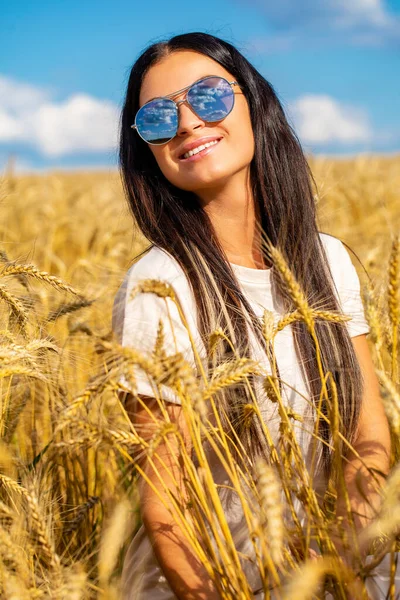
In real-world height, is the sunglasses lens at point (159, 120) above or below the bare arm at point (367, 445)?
above

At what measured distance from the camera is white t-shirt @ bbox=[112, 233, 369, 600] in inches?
50.8

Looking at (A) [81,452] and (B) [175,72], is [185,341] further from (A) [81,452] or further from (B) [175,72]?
(B) [175,72]

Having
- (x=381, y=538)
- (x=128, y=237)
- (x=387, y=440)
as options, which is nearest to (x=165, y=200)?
(x=387, y=440)

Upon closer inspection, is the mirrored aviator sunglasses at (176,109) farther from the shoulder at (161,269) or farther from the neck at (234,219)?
the shoulder at (161,269)

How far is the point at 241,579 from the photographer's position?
0.94m

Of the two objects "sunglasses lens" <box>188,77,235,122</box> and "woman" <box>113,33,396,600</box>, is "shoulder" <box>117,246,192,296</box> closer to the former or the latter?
"woman" <box>113,33,396,600</box>

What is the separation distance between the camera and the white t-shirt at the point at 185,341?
50.8 inches

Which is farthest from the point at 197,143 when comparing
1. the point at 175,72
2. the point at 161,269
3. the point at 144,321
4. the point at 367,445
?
the point at 367,445

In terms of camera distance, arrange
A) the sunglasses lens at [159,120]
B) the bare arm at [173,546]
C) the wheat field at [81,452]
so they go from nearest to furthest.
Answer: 1. the wheat field at [81,452]
2. the bare arm at [173,546]
3. the sunglasses lens at [159,120]

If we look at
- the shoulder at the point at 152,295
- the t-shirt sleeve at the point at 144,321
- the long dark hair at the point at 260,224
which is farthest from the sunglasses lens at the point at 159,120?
the t-shirt sleeve at the point at 144,321

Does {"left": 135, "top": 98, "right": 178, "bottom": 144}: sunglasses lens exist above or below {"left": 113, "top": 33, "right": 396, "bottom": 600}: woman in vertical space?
above

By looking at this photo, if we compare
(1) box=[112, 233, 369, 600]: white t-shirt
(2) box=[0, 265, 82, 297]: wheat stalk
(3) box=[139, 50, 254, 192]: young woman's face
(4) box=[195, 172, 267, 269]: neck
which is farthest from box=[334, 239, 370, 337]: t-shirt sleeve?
(2) box=[0, 265, 82, 297]: wheat stalk

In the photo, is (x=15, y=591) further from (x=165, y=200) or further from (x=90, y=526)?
(x=165, y=200)

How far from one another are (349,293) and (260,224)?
29cm
